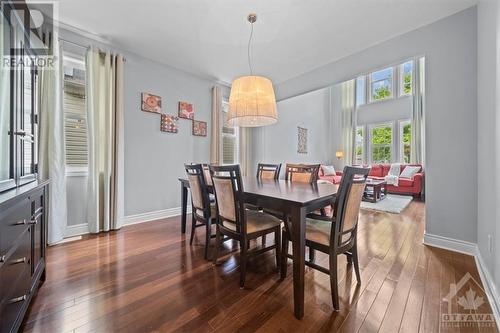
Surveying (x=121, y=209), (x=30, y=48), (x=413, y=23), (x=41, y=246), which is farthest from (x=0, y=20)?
(x=413, y=23)

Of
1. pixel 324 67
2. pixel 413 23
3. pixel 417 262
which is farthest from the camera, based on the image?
pixel 324 67

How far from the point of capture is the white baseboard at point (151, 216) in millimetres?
3188

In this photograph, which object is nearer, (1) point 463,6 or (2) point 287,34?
(1) point 463,6

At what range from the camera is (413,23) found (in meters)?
2.51

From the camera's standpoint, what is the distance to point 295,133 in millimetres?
6523

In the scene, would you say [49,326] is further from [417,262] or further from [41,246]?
[417,262]

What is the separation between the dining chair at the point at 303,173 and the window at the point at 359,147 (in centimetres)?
611

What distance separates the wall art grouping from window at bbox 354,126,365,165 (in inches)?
246

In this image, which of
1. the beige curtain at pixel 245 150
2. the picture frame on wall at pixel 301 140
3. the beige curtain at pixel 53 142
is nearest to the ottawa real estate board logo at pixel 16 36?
the beige curtain at pixel 53 142

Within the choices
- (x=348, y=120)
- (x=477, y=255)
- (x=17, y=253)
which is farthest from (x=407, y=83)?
(x=17, y=253)

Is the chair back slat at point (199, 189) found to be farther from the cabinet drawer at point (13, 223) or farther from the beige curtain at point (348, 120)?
the beige curtain at point (348, 120)

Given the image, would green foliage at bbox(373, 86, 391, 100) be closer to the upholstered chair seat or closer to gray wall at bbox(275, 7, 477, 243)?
gray wall at bbox(275, 7, 477, 243)

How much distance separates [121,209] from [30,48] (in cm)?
211

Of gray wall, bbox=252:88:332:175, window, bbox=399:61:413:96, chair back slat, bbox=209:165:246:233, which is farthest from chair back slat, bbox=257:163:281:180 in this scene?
window, bbox=399:61:413:96
